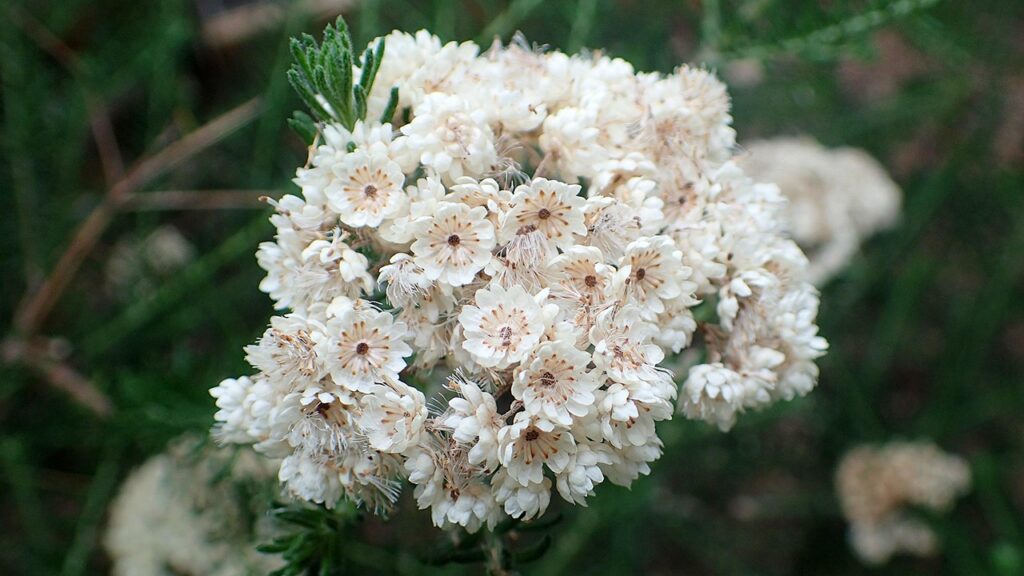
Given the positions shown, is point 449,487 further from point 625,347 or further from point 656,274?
point 656,274

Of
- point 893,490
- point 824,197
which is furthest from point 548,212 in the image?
point 893,490

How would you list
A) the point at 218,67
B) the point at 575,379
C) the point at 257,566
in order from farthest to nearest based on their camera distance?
the point at 218,67 → the point at 257,566 → the point at 575,379

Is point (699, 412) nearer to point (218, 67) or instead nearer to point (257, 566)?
point (257, 566)

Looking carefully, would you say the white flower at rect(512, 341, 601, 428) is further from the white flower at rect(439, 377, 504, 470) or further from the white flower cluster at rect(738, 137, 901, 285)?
the white flower cluster at rect(738, 137, 901, 285)

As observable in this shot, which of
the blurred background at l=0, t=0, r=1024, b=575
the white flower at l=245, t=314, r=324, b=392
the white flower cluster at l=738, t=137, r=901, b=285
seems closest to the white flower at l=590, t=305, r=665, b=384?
the white flower at l=245, t=314, r=324, b=392

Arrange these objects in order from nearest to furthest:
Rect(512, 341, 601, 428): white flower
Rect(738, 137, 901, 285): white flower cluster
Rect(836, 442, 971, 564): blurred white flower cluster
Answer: Rect(512, 341, 601, 428): white flower → Rect(738, 137, 901, 285): white flower cluster → Rect(836, 442, 971, 564): blurred white flower cluster

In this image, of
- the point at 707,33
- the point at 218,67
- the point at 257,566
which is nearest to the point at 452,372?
the point at 257,566
